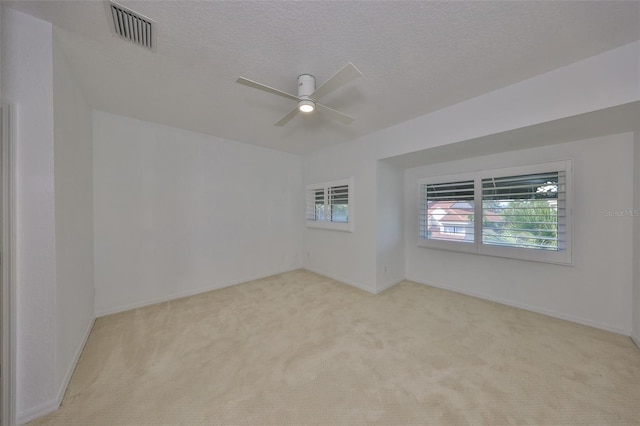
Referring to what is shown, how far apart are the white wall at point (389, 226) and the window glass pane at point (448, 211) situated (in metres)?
0.37

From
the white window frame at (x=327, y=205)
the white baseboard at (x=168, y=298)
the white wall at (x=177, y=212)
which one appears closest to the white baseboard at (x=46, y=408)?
the white baseboard at (x=168, y=298)

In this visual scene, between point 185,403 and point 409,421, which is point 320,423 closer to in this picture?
point 409,421

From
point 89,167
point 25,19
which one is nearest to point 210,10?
point 25,19

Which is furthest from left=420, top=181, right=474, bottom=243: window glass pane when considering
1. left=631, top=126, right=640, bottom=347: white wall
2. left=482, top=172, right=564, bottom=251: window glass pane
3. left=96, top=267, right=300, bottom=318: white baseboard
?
left=96, top=267, right=300, bottom=318: white baseboard

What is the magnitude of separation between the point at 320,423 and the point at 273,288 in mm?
2311

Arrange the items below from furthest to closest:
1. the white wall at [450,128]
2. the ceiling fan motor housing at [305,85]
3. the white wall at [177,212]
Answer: the white wall at [177,212]
the ceiling fan motor housing at [305,85]
the white wall at [450,128]

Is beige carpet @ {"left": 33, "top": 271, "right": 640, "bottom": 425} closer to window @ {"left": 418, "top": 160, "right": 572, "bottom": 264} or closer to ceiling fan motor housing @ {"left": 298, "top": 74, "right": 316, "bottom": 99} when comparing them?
window @ {"left": 418, "top": 160, "right": 572, "bottom": 264}

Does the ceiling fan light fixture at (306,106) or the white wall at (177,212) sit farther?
the white wall at (177,212)

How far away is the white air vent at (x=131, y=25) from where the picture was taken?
132 centimetres

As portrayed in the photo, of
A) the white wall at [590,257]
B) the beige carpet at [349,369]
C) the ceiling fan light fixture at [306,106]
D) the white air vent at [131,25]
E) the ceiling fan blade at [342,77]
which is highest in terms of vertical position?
the white air vent at [131,25]

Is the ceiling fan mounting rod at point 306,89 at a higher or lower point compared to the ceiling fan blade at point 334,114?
higher

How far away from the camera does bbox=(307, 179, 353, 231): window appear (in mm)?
3732

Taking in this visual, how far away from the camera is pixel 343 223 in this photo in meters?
3.80

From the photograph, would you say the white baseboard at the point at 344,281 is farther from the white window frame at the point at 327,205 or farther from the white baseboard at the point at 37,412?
the white baseboard at the point at 37,412
